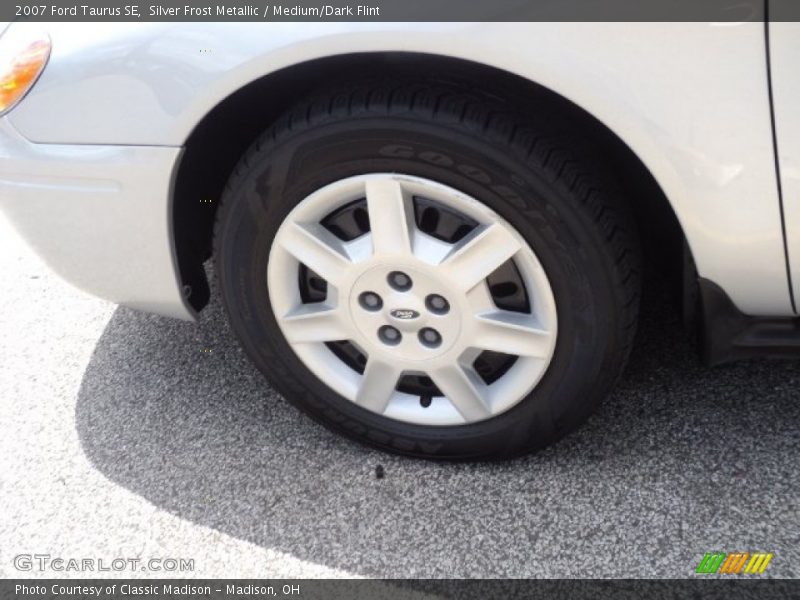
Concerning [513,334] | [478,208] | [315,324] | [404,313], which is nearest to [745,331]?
[513,334]

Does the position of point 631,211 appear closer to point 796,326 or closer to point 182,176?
point 796,326

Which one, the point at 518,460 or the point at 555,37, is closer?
the point at 555,37

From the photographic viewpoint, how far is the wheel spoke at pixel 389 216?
171 centimetres

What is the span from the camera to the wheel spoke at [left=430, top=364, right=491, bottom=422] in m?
1.88

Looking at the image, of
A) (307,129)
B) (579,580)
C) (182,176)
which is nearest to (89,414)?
(182,176)

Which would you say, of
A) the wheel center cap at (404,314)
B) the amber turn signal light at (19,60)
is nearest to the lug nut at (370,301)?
the wheel center cap at (404,314)

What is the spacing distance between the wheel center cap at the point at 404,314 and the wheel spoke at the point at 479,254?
0.05 meters

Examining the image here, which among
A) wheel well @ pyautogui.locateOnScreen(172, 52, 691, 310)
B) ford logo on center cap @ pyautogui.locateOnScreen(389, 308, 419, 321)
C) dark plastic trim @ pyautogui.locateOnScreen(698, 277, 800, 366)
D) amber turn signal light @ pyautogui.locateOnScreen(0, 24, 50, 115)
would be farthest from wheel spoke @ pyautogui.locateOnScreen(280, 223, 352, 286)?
dark plastic trim @ pyautogui.locateOnScreen(698, 277, 800, 366)

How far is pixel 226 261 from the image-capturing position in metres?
1.91

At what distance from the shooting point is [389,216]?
68.5 inches

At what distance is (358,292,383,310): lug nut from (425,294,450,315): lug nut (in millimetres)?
103

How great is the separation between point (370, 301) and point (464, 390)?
276mm

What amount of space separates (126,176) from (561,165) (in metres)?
0.87

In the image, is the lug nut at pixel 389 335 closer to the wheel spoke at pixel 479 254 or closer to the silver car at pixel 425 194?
the silver car at pixel 425 194
